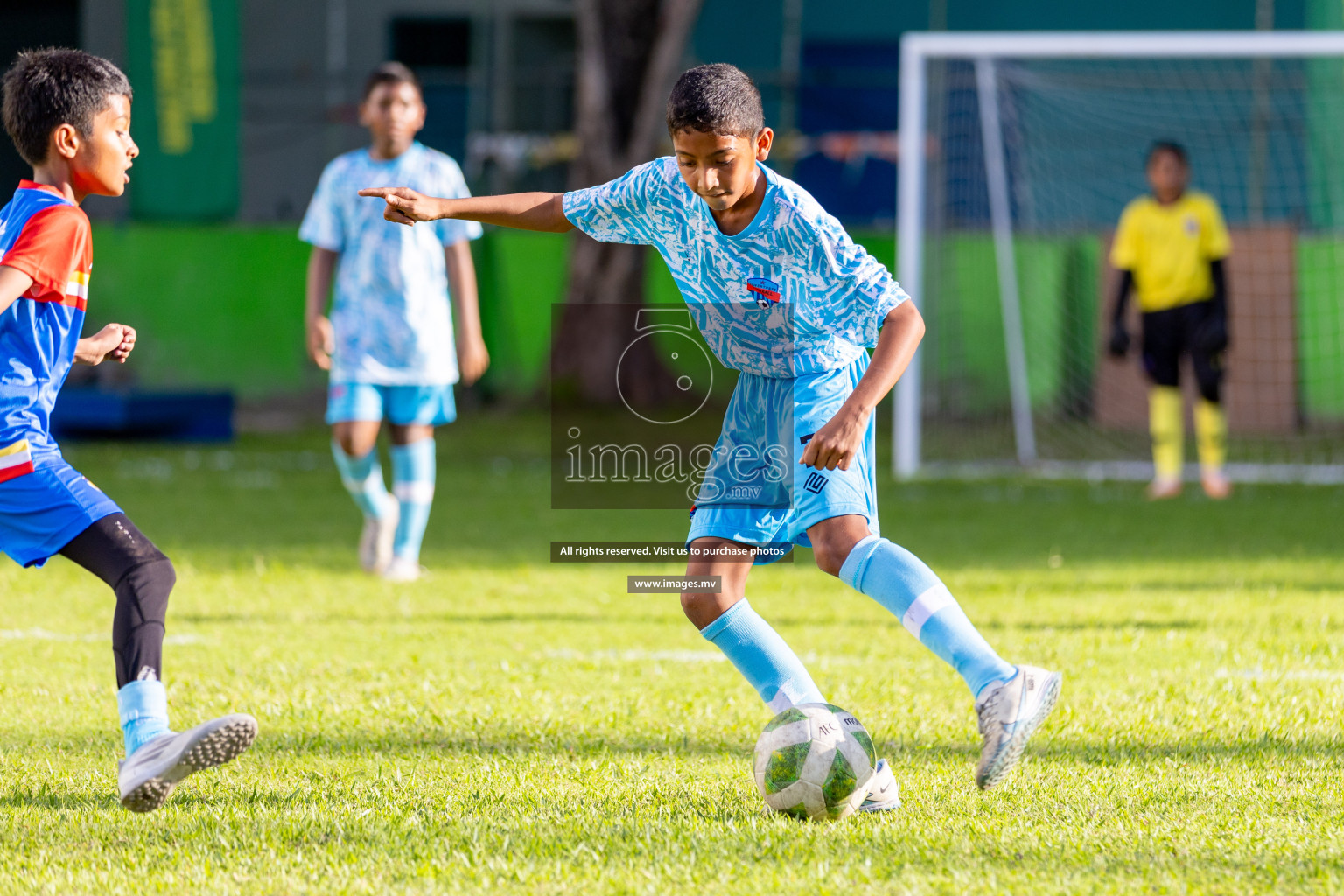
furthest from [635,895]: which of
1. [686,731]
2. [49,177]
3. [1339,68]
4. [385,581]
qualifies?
[1339,68]

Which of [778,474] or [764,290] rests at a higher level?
[764,290]

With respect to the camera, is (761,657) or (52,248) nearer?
(52,248)

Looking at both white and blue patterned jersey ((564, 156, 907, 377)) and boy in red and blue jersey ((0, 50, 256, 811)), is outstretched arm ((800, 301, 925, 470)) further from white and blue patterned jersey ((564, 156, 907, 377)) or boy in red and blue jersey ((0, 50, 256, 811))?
boy in red and blue jersey ((0, 50, 256, 811))

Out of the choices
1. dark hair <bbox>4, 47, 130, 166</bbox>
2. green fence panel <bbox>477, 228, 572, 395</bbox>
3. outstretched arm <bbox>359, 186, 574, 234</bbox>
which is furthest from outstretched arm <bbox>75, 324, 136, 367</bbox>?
green fence panel <bbox>477, 228, 572, 395</bbox>

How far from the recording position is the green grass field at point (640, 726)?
2.61m

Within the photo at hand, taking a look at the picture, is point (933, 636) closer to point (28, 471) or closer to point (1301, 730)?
point (1301, 730)

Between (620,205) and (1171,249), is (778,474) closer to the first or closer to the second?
(620,205)

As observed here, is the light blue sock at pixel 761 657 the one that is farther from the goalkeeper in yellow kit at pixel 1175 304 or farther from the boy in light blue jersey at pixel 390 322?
the goalkeeper in yellow kit at pixel 1175 304

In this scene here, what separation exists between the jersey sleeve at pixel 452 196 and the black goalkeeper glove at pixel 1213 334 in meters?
4.83

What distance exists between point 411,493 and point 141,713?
320 centimetres

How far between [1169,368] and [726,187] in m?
6.81

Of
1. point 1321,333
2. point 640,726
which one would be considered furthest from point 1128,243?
point 640,726

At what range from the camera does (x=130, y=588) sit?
2.93 metres

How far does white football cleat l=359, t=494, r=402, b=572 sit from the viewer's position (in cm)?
618
